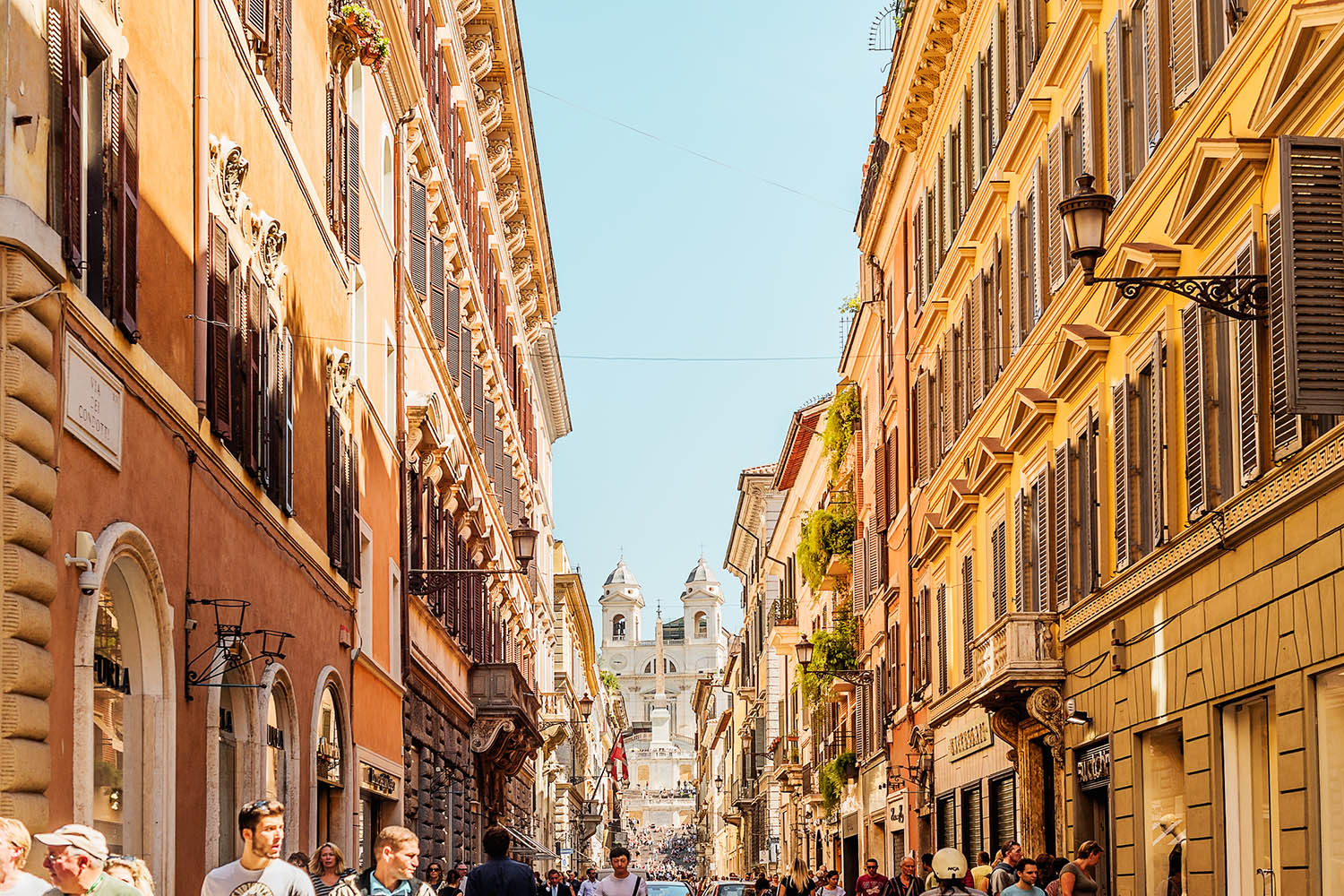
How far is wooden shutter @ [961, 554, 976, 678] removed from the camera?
28.2 metres

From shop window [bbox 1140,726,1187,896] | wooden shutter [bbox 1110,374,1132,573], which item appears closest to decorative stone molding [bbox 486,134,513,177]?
wooden shutter [bbox 1110,374,1132,573]

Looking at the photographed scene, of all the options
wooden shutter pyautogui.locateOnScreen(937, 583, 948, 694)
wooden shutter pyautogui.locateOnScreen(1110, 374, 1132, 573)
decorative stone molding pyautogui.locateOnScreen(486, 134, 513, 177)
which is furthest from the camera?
decorative stone molding pyautogui.locateOnScreen(486, 134, 513, 177)

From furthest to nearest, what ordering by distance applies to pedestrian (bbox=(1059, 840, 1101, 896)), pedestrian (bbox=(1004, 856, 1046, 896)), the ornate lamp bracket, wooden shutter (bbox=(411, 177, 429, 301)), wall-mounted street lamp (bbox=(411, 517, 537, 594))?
wooden shutter (bbox=(411, 177, 429, 301)) < wall-mounted street lamp (bbox=(411, 517, 537, 594)) < pedestrian (bbox=(1059, 840, 1101, 896)) < pedestrian (bbox=(1004, 856, 1046, 896)) < the ornate lamp bracket

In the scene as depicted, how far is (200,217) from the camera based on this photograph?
1520 cm

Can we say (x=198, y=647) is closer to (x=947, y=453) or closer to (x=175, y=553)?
(x=175, y=553)

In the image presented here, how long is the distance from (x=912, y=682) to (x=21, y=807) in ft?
85.8

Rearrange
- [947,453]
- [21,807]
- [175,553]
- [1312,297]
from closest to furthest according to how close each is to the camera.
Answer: [21,807] < [1312,297] < [175,553] < [947,453]

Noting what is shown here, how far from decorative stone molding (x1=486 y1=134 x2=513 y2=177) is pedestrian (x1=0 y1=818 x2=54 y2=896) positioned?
36.5m

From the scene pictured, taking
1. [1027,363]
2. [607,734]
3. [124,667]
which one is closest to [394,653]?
[1027,363]

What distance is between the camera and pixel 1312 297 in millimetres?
12289

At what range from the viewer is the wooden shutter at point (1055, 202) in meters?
21.2

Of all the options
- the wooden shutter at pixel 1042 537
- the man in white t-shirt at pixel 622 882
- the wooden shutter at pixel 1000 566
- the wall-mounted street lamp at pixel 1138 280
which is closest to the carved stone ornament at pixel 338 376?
the wooden shutter at pixel 1042 537

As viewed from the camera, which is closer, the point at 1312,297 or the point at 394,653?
the point at 1312,297

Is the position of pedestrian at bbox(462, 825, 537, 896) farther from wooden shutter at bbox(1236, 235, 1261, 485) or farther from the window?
wooden shutter at bbox(1236, 235, 1261, 485)
